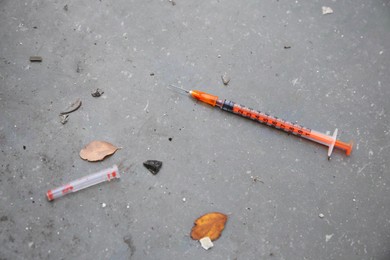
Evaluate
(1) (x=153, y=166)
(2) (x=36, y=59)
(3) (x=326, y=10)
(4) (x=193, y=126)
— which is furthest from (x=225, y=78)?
(2) (x=36, y=59)

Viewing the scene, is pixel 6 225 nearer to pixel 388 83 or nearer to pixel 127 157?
pixel 127 157

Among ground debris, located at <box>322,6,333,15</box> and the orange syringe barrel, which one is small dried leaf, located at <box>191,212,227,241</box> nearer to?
the orange syringe barrel

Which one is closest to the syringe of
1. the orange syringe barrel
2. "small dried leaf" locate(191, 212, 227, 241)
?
the orange syringe barrel

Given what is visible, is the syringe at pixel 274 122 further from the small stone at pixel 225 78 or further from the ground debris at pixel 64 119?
the ground debris at pixel 64 119

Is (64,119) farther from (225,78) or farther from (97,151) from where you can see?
(225,78)

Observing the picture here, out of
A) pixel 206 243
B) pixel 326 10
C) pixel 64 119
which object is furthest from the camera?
pixel 326 10

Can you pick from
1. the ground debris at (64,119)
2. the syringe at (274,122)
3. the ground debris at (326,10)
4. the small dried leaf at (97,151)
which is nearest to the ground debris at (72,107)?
the ground debris at (64,119)
